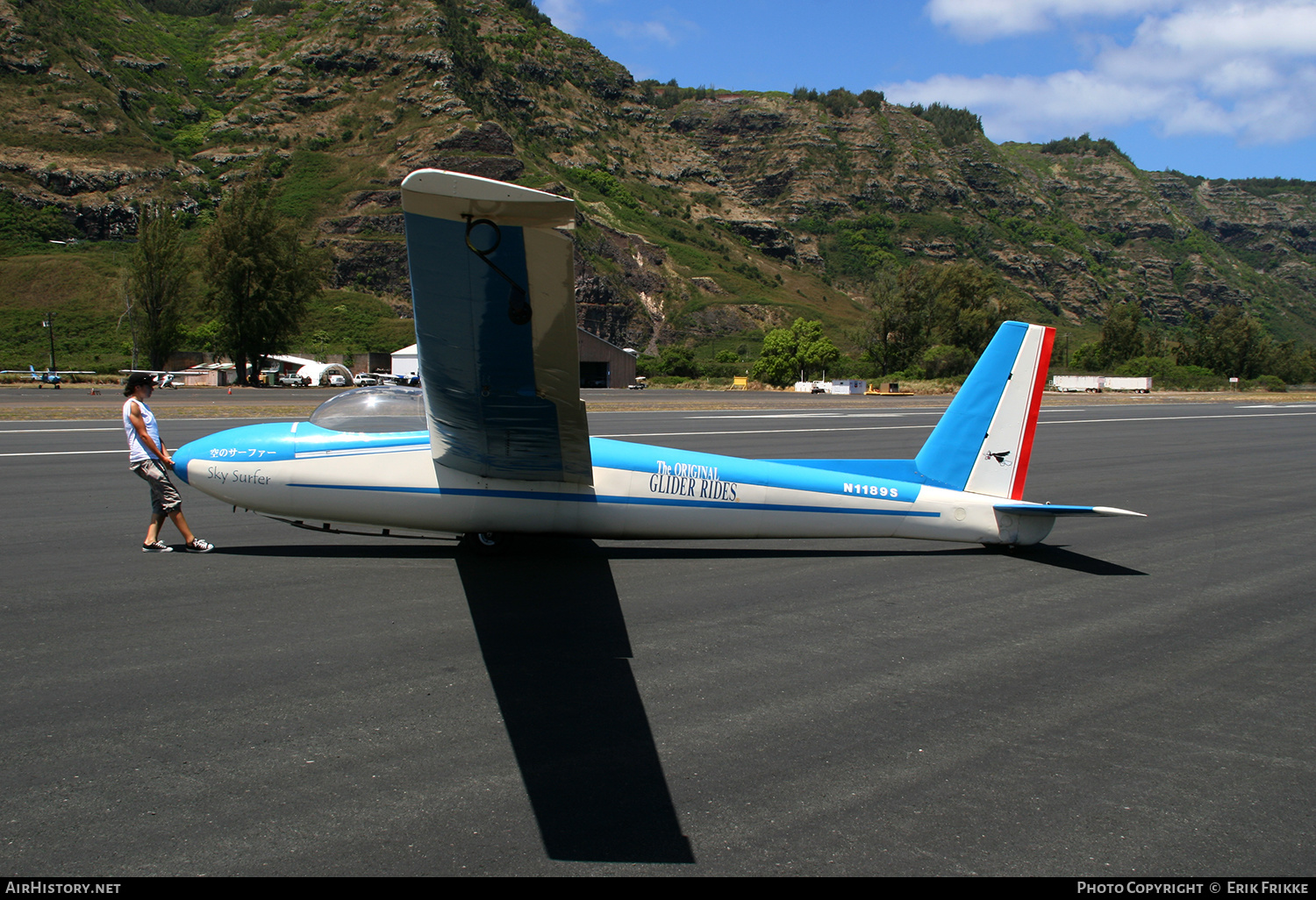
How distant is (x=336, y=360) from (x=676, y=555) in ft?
295

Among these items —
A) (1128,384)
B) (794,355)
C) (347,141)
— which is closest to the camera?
(1128,384)

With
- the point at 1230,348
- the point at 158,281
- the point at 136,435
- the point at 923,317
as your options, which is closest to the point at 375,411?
the point at 136,435

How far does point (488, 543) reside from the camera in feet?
28.0

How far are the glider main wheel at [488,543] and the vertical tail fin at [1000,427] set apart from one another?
4861 mm

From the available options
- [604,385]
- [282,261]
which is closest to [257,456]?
[282,261]

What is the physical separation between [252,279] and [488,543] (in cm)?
6831

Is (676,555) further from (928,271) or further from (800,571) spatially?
(928,271)

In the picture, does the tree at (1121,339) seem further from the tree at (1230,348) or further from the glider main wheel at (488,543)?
the glider main wheel at (488,543)

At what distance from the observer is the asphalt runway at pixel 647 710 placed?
3.40 metres

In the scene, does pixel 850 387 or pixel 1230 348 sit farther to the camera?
pixel 1230 348

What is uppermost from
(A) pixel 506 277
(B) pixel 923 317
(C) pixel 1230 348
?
(B) pixel 923 317

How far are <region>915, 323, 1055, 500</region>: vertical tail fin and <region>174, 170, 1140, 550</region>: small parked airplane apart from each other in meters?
0.01

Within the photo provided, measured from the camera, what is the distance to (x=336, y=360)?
3538 inches

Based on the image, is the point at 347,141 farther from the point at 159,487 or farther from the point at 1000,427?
the point at 1000,427
